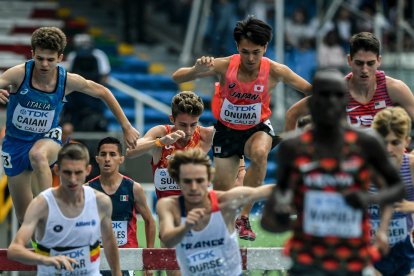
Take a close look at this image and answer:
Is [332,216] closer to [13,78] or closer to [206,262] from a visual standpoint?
[206,262]

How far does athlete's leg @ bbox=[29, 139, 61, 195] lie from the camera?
40.0 ft

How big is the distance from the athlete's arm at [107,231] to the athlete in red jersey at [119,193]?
195 cm

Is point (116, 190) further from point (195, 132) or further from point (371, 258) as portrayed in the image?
point (371, 258)

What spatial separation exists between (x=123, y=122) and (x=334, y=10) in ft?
33.9

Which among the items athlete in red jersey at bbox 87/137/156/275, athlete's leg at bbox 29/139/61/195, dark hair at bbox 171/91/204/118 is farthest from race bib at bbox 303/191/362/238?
athlete in red jersey at bbox 87/137/156/275

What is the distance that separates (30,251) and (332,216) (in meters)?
2.90

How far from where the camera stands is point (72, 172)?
33.1 feet

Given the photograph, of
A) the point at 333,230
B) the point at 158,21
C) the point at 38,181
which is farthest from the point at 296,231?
the point at 158,21

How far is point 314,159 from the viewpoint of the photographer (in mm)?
8297

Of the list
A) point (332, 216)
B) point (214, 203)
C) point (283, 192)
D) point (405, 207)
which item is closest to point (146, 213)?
point (214, 203)

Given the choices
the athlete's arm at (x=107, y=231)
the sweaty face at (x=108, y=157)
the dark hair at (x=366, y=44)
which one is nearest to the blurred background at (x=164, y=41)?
the sweaty face at (x=108, y=157)

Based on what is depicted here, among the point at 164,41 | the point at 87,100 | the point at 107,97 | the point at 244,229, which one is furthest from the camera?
the point at 164,41

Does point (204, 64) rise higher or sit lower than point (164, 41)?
lower

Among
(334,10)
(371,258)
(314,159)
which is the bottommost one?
(371,258)
